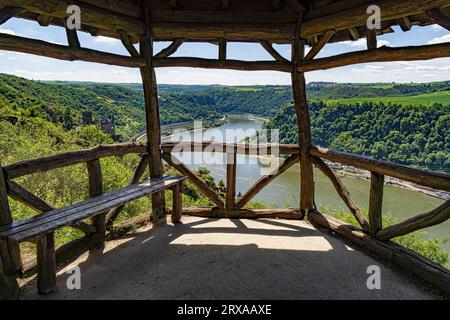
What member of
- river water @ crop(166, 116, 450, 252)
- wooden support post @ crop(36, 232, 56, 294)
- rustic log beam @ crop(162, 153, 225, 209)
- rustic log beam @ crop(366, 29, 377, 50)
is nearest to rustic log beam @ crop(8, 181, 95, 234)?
wooden support post @ crop(36, 232, 56, 294)

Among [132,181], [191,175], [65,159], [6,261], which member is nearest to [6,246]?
[6,261]

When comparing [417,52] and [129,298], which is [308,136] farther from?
[129,298]

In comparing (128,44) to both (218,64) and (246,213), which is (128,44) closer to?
(218,64)

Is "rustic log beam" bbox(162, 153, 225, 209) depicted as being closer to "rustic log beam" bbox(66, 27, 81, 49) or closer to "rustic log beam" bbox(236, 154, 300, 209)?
"rustic log beam" bbox(236, 154, 300, 209)

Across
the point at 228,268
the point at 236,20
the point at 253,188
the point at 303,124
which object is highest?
the point at 236,20

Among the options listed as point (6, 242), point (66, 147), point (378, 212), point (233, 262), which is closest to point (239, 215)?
point (233, 262)
